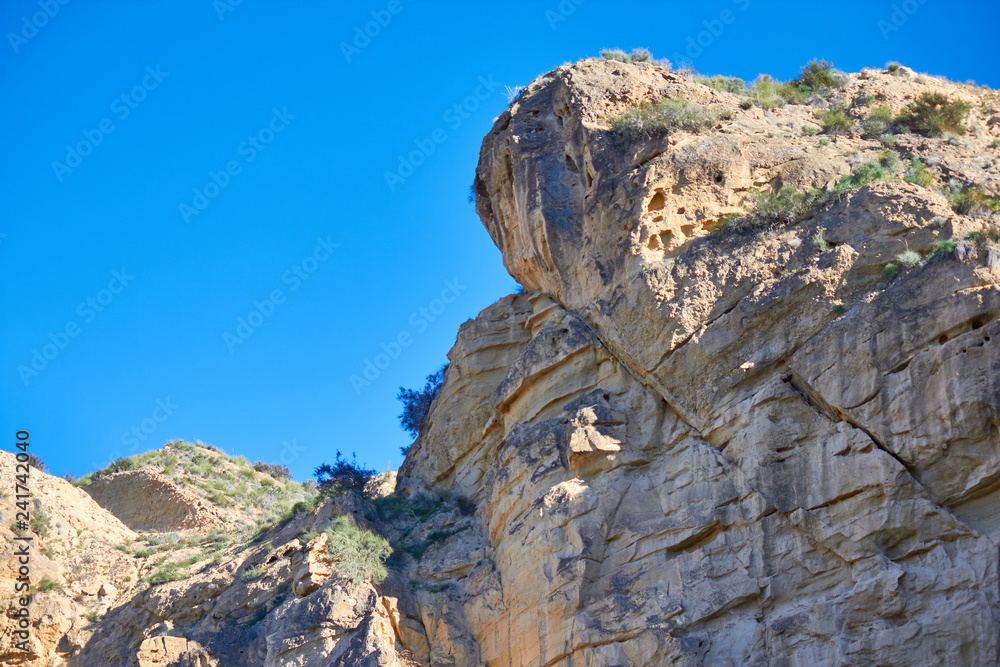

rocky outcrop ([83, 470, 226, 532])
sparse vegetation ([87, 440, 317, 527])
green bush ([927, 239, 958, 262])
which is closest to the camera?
green bush ([927, 239, 958, 262])

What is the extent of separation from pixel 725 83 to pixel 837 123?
12.7 feet

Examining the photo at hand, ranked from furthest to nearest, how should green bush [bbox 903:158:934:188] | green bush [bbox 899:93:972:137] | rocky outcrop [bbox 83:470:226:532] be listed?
1. rocky outcrop [bbox 83:470:226:532]
2. green bush [bbox 899:93:972:137]
3. green bush [bbox 903:158:934:188]

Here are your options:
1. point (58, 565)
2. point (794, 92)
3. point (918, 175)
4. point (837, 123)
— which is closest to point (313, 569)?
Answer: point (58, 565)

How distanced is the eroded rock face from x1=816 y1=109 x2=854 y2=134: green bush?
0.79 m

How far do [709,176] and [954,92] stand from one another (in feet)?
22.3

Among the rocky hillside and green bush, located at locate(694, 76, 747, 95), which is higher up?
green bush, located at locate(694, 76, 747, 95)

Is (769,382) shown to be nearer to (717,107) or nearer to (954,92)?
(717,107)

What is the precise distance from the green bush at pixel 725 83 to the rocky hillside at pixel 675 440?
10 centimetres

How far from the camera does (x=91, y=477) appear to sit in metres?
28.4

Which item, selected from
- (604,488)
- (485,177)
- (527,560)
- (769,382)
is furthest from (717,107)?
(527,560)

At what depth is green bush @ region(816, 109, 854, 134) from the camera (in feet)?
64.3

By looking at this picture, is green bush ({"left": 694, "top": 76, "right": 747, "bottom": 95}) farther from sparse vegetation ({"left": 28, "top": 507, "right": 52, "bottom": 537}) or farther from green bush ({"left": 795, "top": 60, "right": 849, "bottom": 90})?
sparse vegetation ({"left": 28, "top": 507, "right": 52, "bottom": 537})

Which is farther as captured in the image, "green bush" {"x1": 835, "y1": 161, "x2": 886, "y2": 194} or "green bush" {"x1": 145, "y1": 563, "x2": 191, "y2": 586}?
"green bush" {"x1": 145, "y1": 563, "x2": 191, "y2": 586}

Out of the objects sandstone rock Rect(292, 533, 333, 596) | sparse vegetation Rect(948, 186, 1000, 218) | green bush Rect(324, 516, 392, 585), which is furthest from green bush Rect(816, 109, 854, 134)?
sandstone rock Rect(292, 533, 333, 596)
